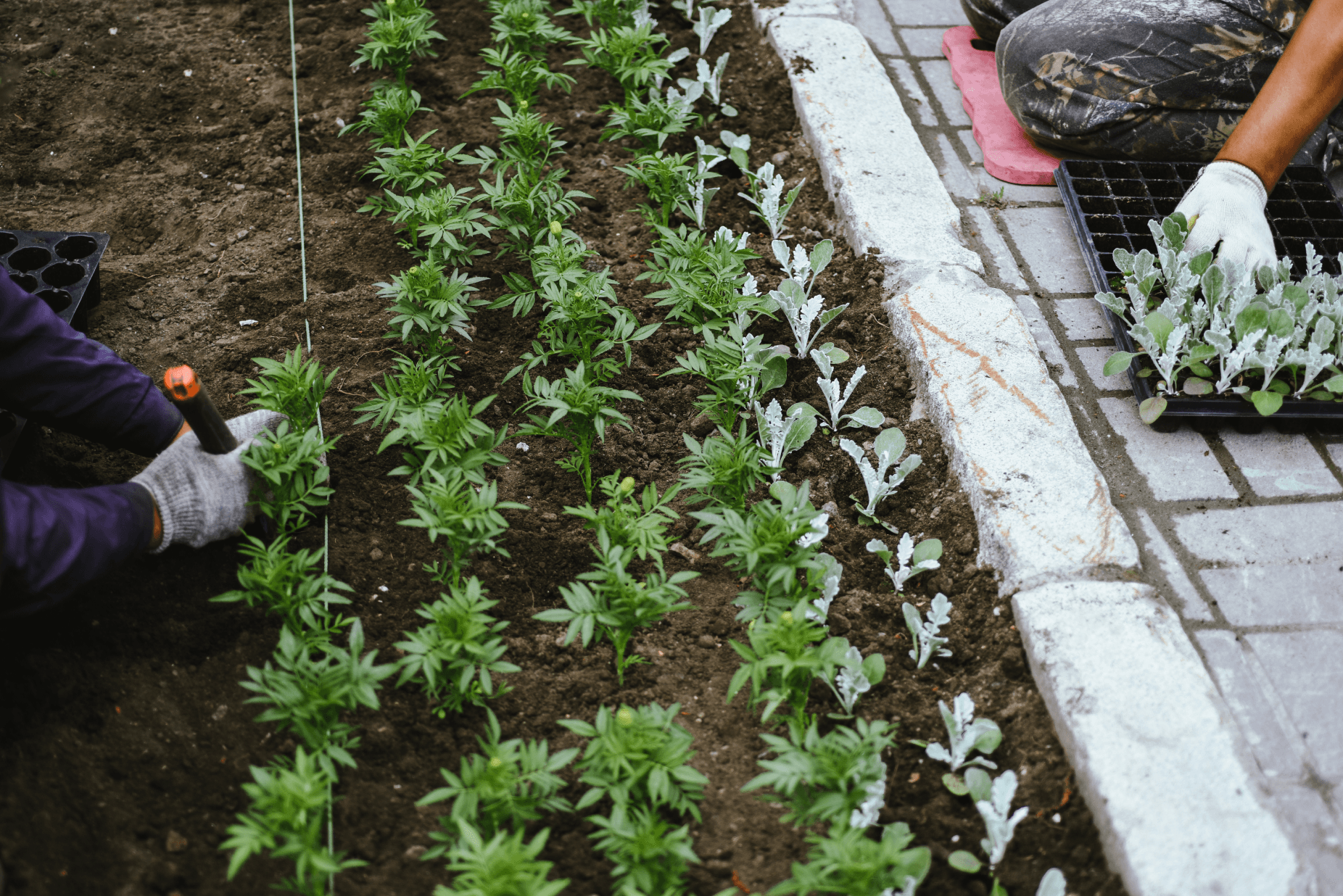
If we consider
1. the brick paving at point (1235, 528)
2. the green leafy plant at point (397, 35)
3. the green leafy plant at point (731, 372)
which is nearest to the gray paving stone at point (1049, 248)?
the brick paving at point (1235, 528)

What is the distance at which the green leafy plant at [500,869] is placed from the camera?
169 centimetres

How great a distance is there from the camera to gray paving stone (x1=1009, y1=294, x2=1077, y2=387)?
3.07 m

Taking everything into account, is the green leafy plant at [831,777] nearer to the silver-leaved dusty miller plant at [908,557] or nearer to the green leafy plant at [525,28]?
the silver-leaved dusty miller plant at [908,557]

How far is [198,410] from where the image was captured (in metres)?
2.30

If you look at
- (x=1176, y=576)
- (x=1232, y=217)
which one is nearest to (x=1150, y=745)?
(x=1176, y=576)

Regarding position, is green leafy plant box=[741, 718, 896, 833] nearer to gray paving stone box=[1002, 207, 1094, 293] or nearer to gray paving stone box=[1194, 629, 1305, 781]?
gray paving stone box=[1194, 629, 1305, 781]

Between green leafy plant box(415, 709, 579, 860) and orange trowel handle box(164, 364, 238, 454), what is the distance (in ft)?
3.52

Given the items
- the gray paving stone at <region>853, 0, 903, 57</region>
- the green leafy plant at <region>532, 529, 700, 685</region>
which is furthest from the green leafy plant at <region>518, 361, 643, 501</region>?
the gray paving stone at <region>853, 0, 903, 57</region>

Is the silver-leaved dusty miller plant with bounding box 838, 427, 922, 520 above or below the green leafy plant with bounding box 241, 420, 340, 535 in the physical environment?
below

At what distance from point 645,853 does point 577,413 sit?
4.00 ft

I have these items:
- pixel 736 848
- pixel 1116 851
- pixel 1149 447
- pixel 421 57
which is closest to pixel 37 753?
pixel 736 848

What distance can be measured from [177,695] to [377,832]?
23.8 inches

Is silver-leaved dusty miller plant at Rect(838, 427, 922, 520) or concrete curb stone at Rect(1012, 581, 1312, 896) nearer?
concrete curb stone at Rect(1012, 581, 1312, 896)

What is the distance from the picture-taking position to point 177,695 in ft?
7.32
